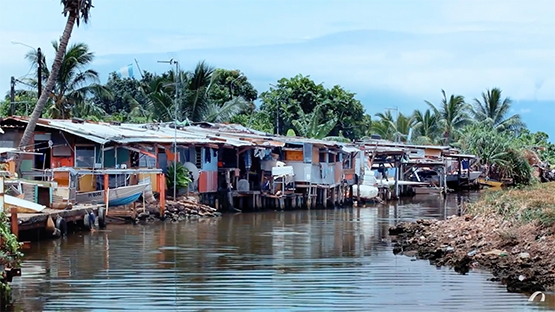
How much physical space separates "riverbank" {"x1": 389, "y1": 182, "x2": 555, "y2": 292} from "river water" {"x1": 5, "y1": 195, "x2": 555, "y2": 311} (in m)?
0.45

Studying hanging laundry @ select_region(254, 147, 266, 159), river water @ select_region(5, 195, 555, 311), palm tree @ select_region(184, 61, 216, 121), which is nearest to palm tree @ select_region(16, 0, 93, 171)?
river water @ select_region(5, 195, 555, 311)

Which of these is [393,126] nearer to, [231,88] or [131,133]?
[231,88]

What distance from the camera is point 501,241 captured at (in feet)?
60.6

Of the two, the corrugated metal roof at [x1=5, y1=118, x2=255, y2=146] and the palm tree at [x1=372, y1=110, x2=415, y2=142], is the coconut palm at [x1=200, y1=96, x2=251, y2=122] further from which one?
the palm tree at [x1=372, y1=110, x2=415, y2=142]

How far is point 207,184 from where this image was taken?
34.5 metres

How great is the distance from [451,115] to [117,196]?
39181 mm

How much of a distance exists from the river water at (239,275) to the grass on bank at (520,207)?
2277 millimetres

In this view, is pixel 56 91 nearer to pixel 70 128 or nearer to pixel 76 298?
pixel 70 128

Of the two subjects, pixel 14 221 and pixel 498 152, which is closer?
pixel 14 221

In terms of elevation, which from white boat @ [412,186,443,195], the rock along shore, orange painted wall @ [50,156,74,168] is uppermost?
orange painted wall @ [50,156,74,168]

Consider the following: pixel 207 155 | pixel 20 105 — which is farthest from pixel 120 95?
pixel 207 155

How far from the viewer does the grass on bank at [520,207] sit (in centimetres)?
1850

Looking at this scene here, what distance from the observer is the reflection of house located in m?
30.0

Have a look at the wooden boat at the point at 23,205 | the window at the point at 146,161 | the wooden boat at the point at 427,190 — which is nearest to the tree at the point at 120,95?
the wooden boat at the point at 427,190
